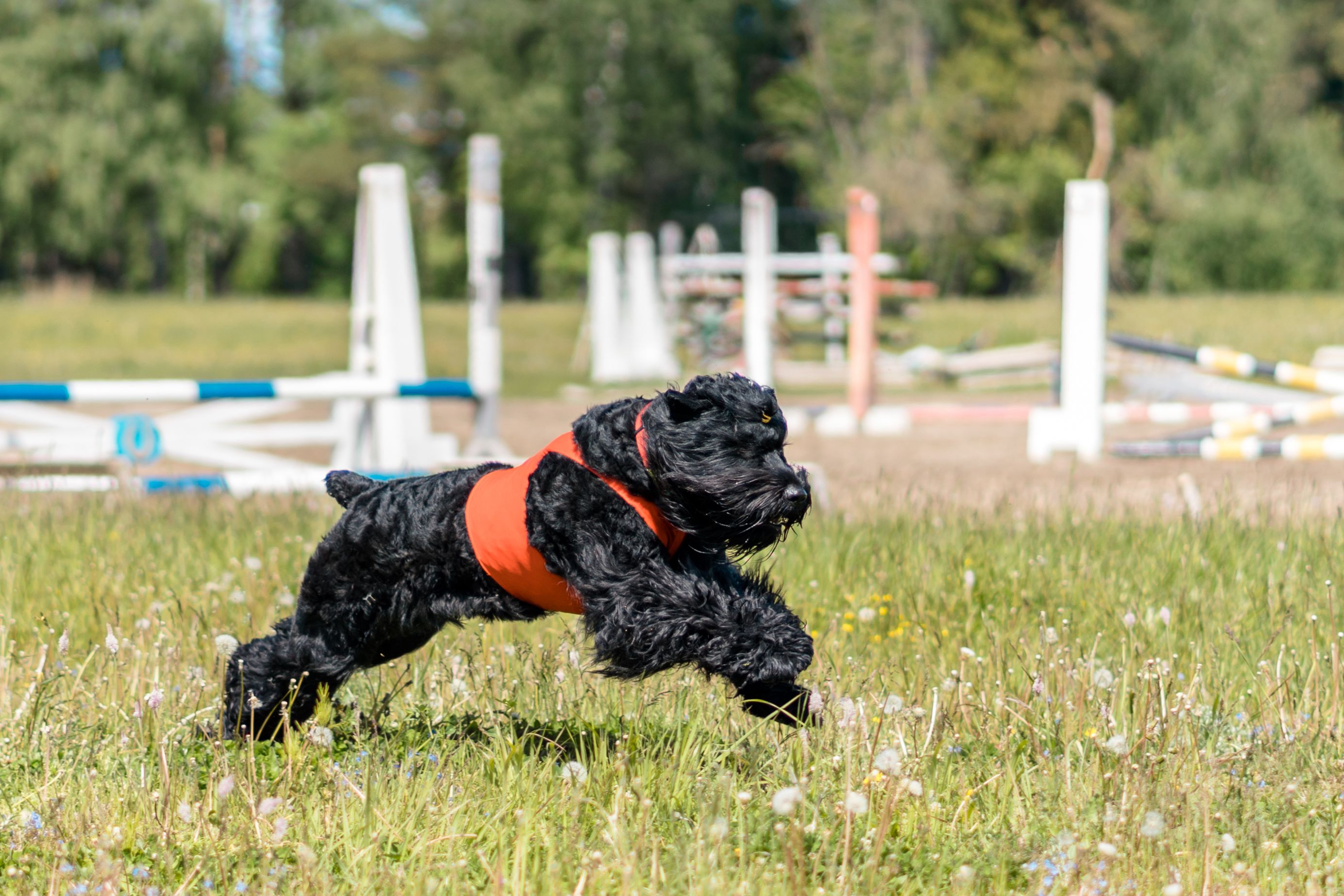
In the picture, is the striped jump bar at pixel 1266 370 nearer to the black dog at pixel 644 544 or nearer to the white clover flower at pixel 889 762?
the black dog at pixel 644 544

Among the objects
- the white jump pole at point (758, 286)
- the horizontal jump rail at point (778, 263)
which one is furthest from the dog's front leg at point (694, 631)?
the horizontal jump rail at point (778, 263)

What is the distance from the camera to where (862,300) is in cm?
1230

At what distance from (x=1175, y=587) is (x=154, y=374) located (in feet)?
57.8

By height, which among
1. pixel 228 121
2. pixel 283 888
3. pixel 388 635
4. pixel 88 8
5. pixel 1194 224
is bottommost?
pixel 283 888

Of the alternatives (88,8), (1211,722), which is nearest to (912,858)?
(1211,722)

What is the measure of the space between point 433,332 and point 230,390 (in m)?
18.5

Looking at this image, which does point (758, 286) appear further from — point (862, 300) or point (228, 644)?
point (228, 644)

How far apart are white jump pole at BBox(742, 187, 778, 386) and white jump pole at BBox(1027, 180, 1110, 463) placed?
3.27m

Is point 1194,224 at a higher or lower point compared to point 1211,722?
higher

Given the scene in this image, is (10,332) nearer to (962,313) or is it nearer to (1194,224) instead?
(962,313)

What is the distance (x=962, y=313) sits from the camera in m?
28.8

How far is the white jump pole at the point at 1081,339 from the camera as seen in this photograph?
810cm

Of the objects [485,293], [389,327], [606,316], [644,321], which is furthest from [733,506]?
[644,321]

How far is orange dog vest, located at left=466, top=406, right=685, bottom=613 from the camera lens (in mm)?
2713
